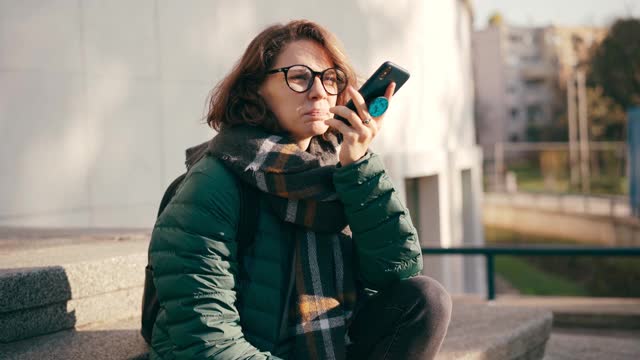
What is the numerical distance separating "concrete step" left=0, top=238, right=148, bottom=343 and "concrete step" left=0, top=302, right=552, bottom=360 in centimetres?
5

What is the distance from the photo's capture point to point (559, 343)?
4.34 m

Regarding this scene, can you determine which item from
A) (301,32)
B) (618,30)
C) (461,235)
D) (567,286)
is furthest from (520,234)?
(301,32)

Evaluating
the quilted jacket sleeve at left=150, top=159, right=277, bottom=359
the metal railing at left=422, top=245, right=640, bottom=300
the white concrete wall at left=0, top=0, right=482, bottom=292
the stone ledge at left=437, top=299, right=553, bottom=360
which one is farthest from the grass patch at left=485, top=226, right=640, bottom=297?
the quilted jacket sleeve at left=150, top=159, right=277, bottom=359

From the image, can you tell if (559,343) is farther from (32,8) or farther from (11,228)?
(32,8)

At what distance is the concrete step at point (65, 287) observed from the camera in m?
2.52

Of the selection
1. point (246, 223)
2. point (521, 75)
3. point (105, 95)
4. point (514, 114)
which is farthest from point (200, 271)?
point (521, 75)

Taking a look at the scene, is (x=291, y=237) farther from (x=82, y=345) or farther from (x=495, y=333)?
(x=495, y=333)

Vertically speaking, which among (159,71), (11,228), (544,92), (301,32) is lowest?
(11,228)

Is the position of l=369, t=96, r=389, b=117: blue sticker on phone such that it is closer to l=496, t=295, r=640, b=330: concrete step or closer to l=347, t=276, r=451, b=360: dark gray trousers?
l=347, t=276, r=451, b=360: dark gray trousers

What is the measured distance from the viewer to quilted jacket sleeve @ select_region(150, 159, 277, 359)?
1.89 m

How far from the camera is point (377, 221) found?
2.12 meters

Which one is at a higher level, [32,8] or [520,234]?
[32,8]

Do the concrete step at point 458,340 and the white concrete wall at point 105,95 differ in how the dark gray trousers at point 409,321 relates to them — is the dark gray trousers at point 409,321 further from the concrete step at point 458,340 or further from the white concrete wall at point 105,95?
the white concrete wall at point 105,95

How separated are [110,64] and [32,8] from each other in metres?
0.68
